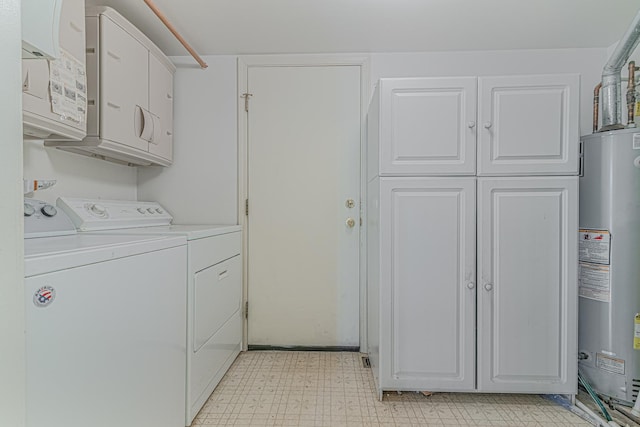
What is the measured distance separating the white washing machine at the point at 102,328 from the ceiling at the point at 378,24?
132 cm

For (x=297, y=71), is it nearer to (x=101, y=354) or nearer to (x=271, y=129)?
(x=271, y=129)

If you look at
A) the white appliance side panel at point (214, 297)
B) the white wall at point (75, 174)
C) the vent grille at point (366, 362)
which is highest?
the white wall at point (75, 174)

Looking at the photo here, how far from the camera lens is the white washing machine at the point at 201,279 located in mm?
1438

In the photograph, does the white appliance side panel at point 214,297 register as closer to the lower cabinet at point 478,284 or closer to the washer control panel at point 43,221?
the washer control panel at point 43,221

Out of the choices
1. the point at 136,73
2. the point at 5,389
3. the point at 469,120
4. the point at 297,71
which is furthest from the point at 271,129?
the point at 5,389

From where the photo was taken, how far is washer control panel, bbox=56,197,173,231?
149 centimetres

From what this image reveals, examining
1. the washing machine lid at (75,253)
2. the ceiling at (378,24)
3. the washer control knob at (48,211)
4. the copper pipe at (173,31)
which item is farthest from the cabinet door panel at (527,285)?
the washer control knob at (48,211)

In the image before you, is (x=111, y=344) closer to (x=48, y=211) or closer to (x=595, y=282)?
(x=48, y=211)

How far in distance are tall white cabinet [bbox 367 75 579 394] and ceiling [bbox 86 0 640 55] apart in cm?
47

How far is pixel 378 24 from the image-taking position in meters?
1.87

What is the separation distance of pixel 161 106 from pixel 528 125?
219cm

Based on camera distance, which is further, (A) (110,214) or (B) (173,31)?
(B) (173,31)

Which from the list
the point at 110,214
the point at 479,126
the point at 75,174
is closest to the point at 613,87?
the point at 479,126

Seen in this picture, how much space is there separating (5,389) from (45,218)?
108 cm
